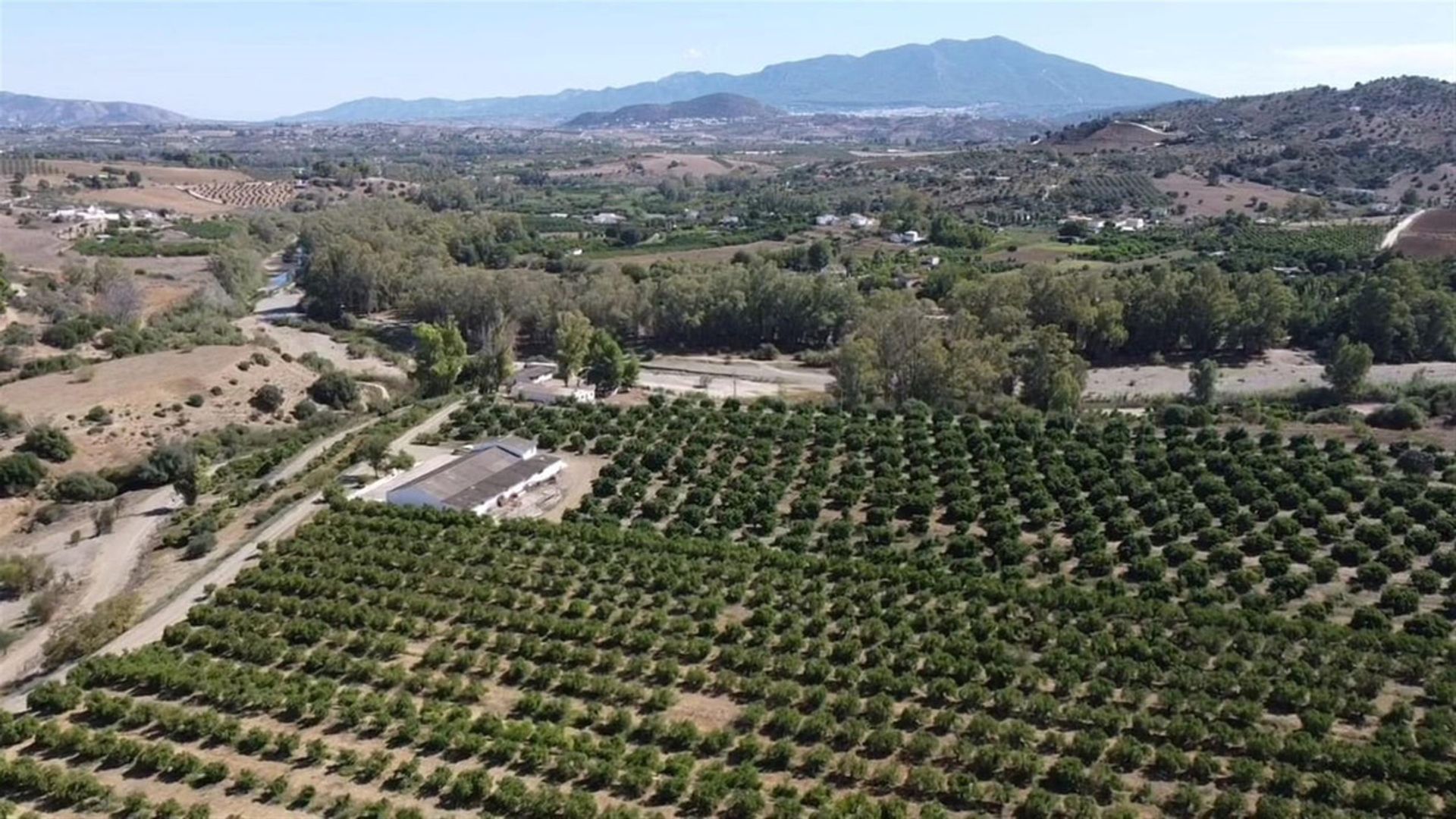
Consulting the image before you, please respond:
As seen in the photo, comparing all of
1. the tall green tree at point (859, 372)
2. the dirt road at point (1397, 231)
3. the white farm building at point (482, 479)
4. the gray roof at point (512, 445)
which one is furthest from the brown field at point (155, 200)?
the dirt road at point (1397, 231)

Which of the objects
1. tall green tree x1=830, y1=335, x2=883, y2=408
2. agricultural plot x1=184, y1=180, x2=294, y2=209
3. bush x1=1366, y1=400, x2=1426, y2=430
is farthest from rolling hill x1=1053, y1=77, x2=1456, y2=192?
agricultural plot x1=184, y1=180, x2=294, y2=209

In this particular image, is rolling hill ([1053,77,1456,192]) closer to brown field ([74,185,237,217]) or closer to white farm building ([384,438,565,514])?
white farm building ([384,438,565,514])

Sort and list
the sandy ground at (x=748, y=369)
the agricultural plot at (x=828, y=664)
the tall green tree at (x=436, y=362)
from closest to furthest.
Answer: the agricultural plot at (x=828, y=664), the tall green tree at (x=436, y=362), the sandy ground at (x=748, y=369)

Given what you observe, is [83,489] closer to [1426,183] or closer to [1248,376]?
[1248,376]

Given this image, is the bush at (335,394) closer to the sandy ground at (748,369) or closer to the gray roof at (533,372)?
the gray roof at (533,372)

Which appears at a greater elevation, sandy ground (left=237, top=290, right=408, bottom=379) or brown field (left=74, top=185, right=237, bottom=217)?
brown field (left=74, top=185, right=237, bottom=217)

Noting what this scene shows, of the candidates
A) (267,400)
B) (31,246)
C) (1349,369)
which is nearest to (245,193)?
(31,246)
